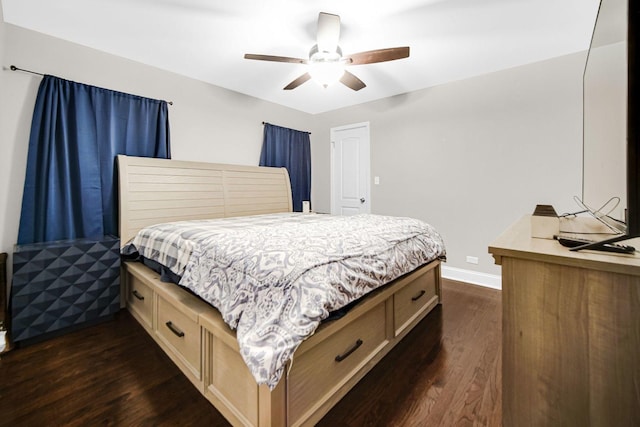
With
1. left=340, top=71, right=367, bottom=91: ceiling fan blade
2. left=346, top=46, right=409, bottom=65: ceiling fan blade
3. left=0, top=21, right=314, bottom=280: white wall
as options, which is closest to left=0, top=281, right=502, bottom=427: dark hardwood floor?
left=0, top=21, right=314, bottom=280: white wall

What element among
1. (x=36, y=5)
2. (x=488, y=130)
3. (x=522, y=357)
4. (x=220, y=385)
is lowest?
(x=220, y=385)

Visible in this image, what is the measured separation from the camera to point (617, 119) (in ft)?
2.93

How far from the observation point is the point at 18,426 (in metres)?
1.26

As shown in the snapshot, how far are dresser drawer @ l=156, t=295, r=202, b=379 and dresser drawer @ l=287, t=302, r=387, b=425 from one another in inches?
24.0

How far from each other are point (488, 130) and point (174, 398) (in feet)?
12.4

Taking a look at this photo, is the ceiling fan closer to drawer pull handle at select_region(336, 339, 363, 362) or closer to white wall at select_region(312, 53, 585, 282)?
white wall at select_region(312, 53, 585, 282)

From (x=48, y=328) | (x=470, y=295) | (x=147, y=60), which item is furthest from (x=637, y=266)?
(x=147, y=60)

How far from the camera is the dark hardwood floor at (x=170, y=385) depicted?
131 centimetres

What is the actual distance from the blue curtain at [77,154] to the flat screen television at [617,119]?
3.37 m

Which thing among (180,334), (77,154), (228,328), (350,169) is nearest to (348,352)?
(228,328)

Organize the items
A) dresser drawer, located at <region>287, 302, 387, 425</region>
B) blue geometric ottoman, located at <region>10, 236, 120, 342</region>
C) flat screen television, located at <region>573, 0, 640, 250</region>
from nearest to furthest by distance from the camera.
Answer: flat screen television, located at <region>573, 0, 640, 250</region>, dresser drawer, located at <region>287, 302, 387, 425</region>, blue geometric ottoman, located at <region>10, 236, 120, 342</region>

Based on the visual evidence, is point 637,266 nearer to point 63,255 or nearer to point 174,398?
point 174,398

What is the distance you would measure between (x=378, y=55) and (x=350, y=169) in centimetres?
237

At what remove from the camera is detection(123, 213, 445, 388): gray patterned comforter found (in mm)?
1035
